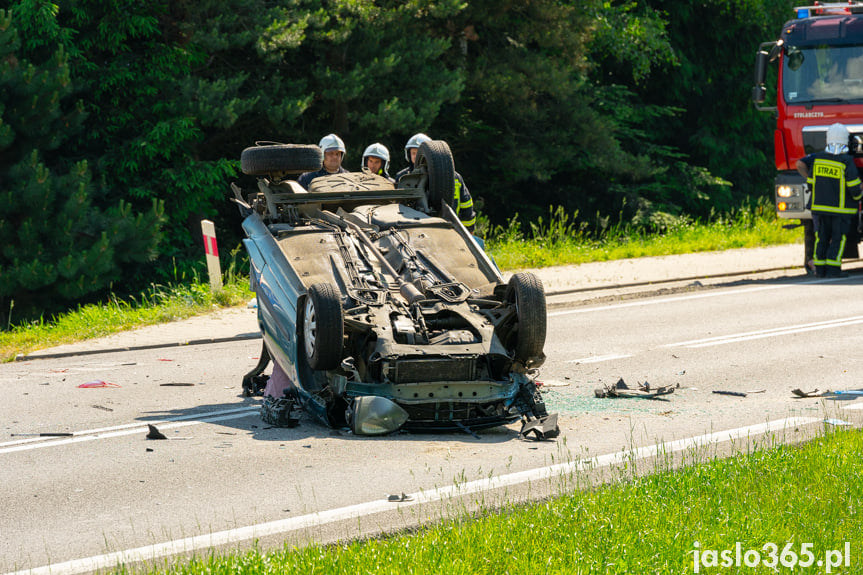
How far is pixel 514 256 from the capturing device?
18719mm

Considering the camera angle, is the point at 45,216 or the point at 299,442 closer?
the point at 299,442

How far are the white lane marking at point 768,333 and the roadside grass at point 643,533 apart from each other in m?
5.33

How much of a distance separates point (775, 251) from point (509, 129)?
6.20 meters

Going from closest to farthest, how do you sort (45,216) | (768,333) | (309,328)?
(309,328) → (768,333) → (45,216)

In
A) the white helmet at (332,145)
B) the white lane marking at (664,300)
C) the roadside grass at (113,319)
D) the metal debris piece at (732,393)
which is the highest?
the white helmet at (332,145)

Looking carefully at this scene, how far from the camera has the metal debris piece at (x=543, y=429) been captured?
760 centimetres

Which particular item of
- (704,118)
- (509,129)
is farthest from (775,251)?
(704,118)

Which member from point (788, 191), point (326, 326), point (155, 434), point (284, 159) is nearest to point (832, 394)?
point (326, 326)

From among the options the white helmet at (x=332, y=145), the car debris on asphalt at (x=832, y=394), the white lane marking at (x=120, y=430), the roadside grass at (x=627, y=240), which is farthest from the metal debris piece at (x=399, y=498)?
the roadside grass at (x=627, y=240)

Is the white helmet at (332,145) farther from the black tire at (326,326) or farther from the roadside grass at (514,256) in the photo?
the roadside grass at (514,256)

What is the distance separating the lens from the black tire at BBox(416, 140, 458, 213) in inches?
389

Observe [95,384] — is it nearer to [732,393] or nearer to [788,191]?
[732,393]

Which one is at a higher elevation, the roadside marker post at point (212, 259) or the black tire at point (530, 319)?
the black tire at point (530, 319)

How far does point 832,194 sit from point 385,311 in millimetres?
10645
